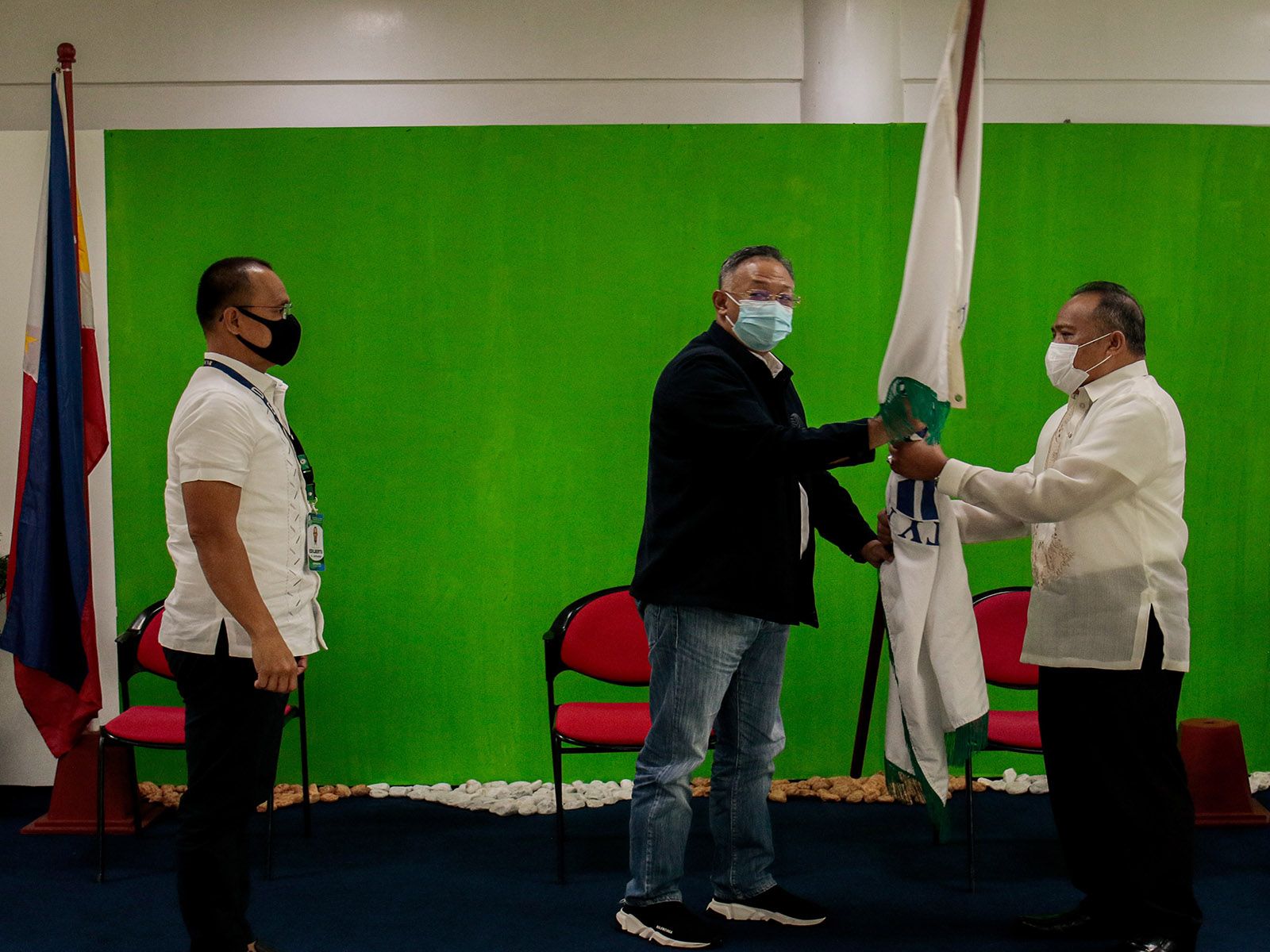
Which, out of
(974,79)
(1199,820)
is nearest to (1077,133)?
(974,79)

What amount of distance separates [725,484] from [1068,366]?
90cm

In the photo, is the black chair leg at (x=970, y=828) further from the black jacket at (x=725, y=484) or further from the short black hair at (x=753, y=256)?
the short black hair at (x=753, y=256)

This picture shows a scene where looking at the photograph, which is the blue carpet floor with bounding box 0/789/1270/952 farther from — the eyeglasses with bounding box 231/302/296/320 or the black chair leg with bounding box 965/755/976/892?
the eyeglasses with bounding box 231/302/296/320

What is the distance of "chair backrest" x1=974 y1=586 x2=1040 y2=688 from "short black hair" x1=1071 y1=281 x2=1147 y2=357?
1118mm

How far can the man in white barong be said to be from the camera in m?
2.68

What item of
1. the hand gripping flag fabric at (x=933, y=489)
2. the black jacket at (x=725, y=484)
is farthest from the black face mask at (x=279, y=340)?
the hand gripping flag fabric at (x=933, y=489)

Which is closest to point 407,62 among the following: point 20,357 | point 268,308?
point 20,357

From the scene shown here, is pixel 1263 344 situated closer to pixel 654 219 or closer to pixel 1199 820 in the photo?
pixel 1199 820

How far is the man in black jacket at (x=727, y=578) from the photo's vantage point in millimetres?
2693

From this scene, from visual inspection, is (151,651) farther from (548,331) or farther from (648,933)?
(648,933)

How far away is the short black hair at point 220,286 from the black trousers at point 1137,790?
6.89ft

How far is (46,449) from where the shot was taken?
3699mm

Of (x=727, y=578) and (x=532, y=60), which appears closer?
(x=727, y=578)

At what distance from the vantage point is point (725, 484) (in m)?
2.74
